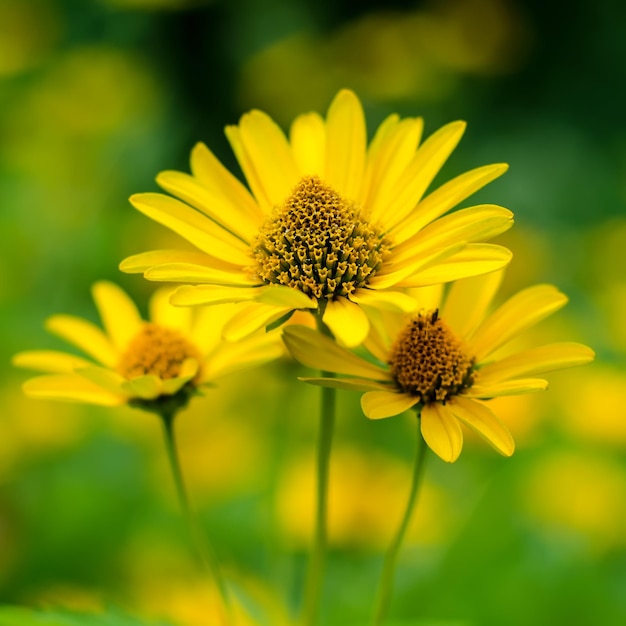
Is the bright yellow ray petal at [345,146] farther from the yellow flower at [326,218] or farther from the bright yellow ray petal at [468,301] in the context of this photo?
the bright yellow ray petal at [468,301]

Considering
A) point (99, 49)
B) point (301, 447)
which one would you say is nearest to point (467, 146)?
point (99, 49)

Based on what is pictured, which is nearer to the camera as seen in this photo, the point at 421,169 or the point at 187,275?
the point at 187,275

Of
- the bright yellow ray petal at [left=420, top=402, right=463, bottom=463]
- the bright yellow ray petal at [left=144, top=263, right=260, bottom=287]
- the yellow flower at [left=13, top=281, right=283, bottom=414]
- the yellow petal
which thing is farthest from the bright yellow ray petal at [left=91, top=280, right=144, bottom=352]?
the bright yellow ray petal at [left=420, top=402, right=463, bottom=463]

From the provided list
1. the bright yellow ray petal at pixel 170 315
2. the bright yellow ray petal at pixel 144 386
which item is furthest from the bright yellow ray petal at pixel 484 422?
the bright yellow ray petal at pixel 170 315

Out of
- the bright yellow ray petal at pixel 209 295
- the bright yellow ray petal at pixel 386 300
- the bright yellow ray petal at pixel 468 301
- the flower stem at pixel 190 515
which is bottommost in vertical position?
the flower stem at pixel 190 515

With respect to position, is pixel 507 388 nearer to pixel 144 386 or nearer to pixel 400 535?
pixel 400 535

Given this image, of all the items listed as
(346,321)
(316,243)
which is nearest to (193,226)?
(316,243)
